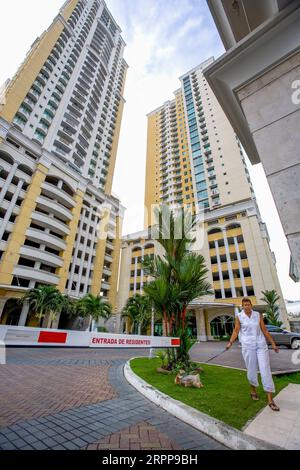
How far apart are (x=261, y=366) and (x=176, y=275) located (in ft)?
10.9

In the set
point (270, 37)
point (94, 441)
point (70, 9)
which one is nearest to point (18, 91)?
point (70, 9)

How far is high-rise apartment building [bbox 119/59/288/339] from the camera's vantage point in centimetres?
2917

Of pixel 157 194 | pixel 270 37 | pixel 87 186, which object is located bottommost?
pixel 270 37

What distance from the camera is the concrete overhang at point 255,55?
2994mm

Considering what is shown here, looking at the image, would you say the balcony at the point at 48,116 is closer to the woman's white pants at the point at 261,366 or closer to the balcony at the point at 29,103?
the balcony at the point at 29,103

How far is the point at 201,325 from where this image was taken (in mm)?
29469

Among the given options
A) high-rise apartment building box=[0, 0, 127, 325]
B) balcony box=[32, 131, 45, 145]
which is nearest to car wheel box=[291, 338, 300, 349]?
high-rise apartment building box=[0, 0, 127, 325]

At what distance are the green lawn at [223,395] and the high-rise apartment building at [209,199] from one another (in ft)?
16.7

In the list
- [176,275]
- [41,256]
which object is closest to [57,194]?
[41,256]

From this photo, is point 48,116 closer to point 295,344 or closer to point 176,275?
point 176,275

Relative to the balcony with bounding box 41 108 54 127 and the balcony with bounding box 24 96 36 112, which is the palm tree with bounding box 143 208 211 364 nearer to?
the balcony with bounding box 41 108 54 127
